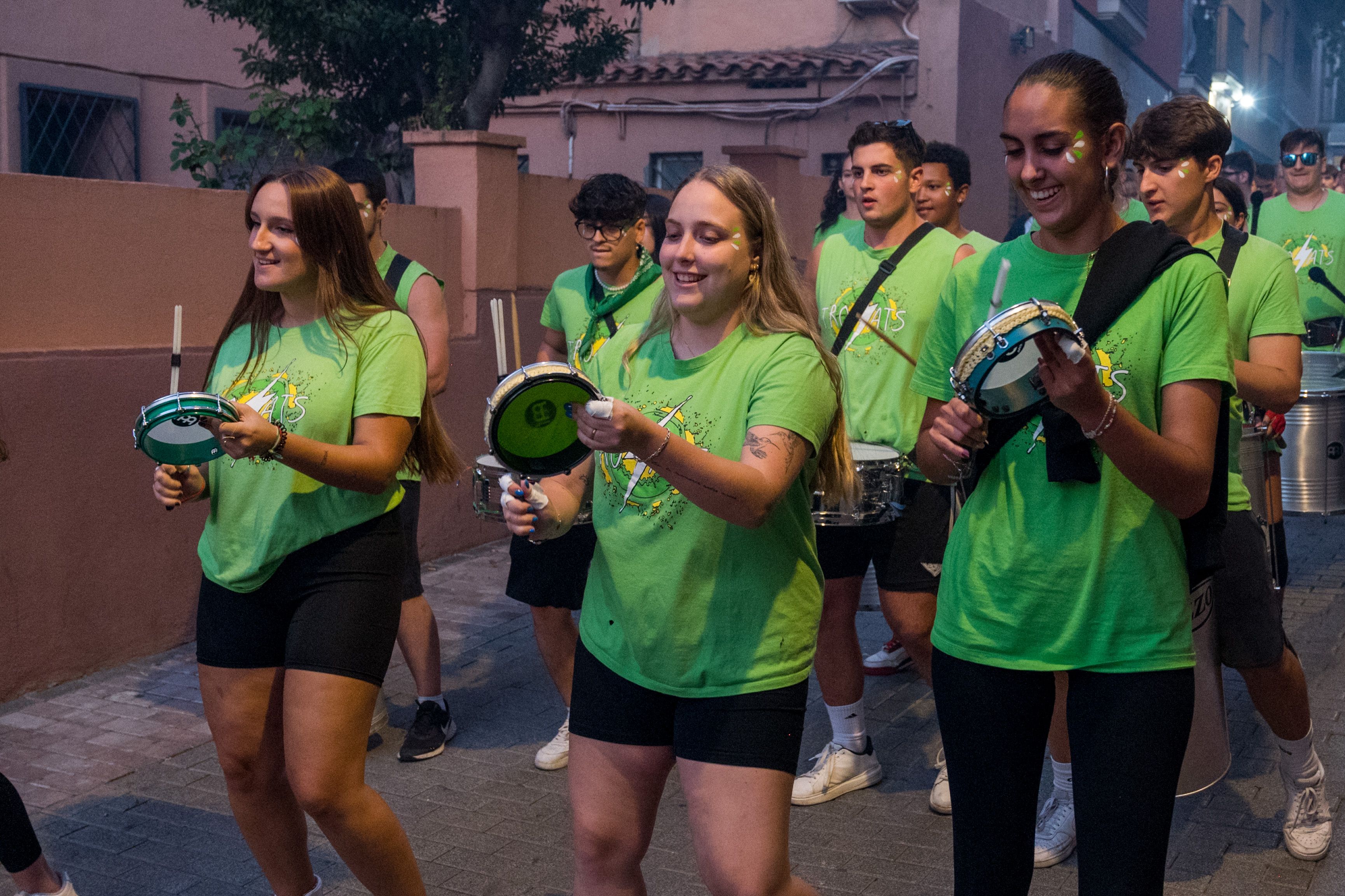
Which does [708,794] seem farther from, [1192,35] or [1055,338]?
[1192,35]

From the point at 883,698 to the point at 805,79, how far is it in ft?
42.6

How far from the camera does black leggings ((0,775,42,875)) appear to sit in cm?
338

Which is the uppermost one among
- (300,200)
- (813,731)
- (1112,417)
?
(300,200)

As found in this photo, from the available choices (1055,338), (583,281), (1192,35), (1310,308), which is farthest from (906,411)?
(1192,35)

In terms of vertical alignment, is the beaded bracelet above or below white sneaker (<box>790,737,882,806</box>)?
above

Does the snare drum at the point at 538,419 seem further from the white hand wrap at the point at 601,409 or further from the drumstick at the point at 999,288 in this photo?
the drumstick at the point at 999,288

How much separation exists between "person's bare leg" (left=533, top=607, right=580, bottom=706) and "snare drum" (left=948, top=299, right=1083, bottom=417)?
2855 millimetres

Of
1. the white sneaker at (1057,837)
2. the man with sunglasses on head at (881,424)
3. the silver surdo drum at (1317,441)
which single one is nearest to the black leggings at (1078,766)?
the white sneaker at (1057,837)

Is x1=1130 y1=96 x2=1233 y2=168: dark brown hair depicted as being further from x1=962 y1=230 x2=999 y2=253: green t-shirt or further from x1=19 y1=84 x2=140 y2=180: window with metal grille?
x1=19 y1=84 x2=140 y2=180: window with metal grille

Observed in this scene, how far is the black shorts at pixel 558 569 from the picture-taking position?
16.6 ft

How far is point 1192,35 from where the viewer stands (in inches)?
1144

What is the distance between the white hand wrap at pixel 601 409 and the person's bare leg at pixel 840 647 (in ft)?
8.32

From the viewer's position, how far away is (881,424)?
4.75 metres

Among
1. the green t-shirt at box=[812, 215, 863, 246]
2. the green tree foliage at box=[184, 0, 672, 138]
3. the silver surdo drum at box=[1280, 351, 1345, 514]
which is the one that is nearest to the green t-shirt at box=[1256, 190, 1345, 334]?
the silver surdo drum at box=[1280, 351, 1345, 514]
